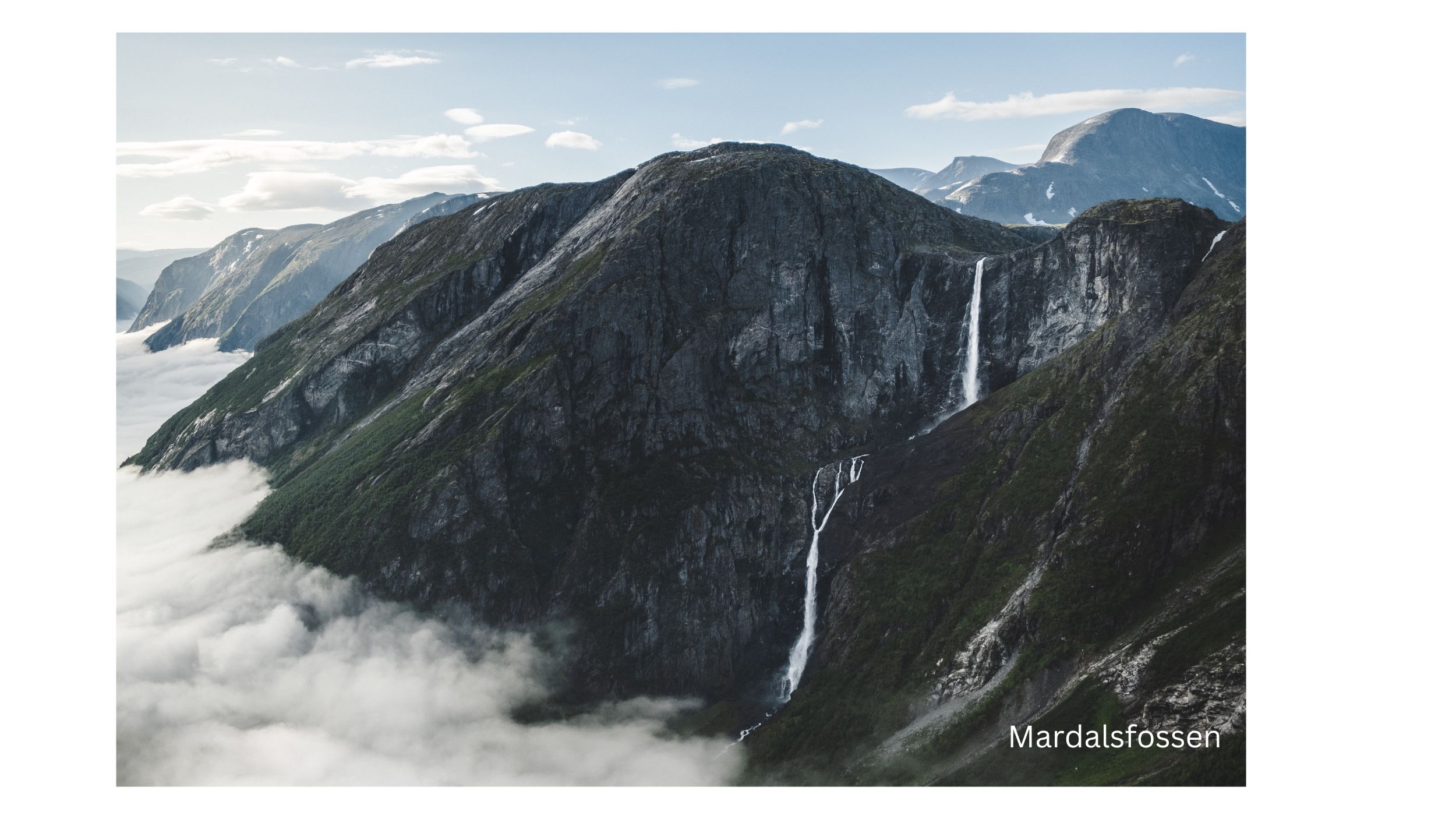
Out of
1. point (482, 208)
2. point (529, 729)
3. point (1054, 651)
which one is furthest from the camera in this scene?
point (482, 208)

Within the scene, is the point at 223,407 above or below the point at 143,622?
above

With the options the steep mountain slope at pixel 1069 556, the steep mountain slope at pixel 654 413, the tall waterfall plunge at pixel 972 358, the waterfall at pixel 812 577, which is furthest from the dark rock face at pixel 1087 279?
the waterfall at pixel 812 577

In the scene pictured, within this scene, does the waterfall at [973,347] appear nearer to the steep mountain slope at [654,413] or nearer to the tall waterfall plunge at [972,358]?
the tall waterfall plunge at [972,358]

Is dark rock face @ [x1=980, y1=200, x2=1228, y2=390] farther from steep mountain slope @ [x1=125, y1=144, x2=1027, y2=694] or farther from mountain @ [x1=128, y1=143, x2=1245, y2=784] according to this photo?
steep mountain slope @ [x1=125, y1=144, x2=1027, y2=694]

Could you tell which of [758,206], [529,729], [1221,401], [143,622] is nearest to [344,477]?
[143,622]

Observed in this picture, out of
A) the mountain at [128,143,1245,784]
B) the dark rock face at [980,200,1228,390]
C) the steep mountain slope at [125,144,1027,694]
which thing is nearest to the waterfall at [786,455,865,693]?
the mountain at [128,143,1245,784]

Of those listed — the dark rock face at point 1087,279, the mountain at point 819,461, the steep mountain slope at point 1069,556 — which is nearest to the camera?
the steep mountain slope at point 1069,556

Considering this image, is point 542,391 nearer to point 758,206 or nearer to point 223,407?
point 758,206
